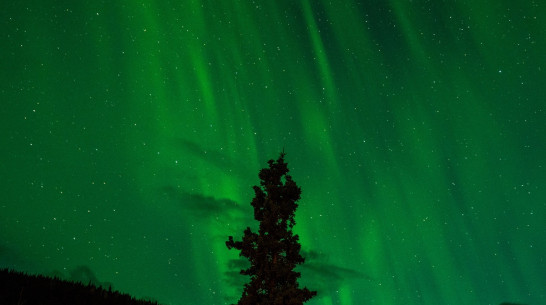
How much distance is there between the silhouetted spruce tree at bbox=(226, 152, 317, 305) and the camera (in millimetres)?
15414

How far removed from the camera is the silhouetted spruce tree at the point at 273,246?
15.4 m

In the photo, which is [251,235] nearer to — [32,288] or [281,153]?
[281,153]

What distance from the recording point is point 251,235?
16312 millimetres

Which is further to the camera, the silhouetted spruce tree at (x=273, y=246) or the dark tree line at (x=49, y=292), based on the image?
the silhouetted spruce tree at (x=273, y=246)

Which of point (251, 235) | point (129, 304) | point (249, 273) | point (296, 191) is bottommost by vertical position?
point (129, 304)

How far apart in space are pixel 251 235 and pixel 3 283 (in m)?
8.18

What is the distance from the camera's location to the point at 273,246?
52.0 feet

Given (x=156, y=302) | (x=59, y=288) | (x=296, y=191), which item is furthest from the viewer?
(x=296, y=191)

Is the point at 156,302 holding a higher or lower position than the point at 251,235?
lower

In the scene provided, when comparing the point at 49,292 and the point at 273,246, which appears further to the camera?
the point at 273,246

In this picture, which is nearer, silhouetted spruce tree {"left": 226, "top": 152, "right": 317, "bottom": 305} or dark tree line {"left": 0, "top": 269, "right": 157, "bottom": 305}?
dark tree line {"left": 0, "top": 269, "right": 157, "bottom": 305}

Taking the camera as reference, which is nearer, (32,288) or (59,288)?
(32,288)

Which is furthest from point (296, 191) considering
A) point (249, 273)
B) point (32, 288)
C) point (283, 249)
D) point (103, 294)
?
point (32, 288)

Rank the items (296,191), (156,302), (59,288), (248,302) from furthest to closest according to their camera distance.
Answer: (296,191) < (248,302) < (156,302) < (59,288)
